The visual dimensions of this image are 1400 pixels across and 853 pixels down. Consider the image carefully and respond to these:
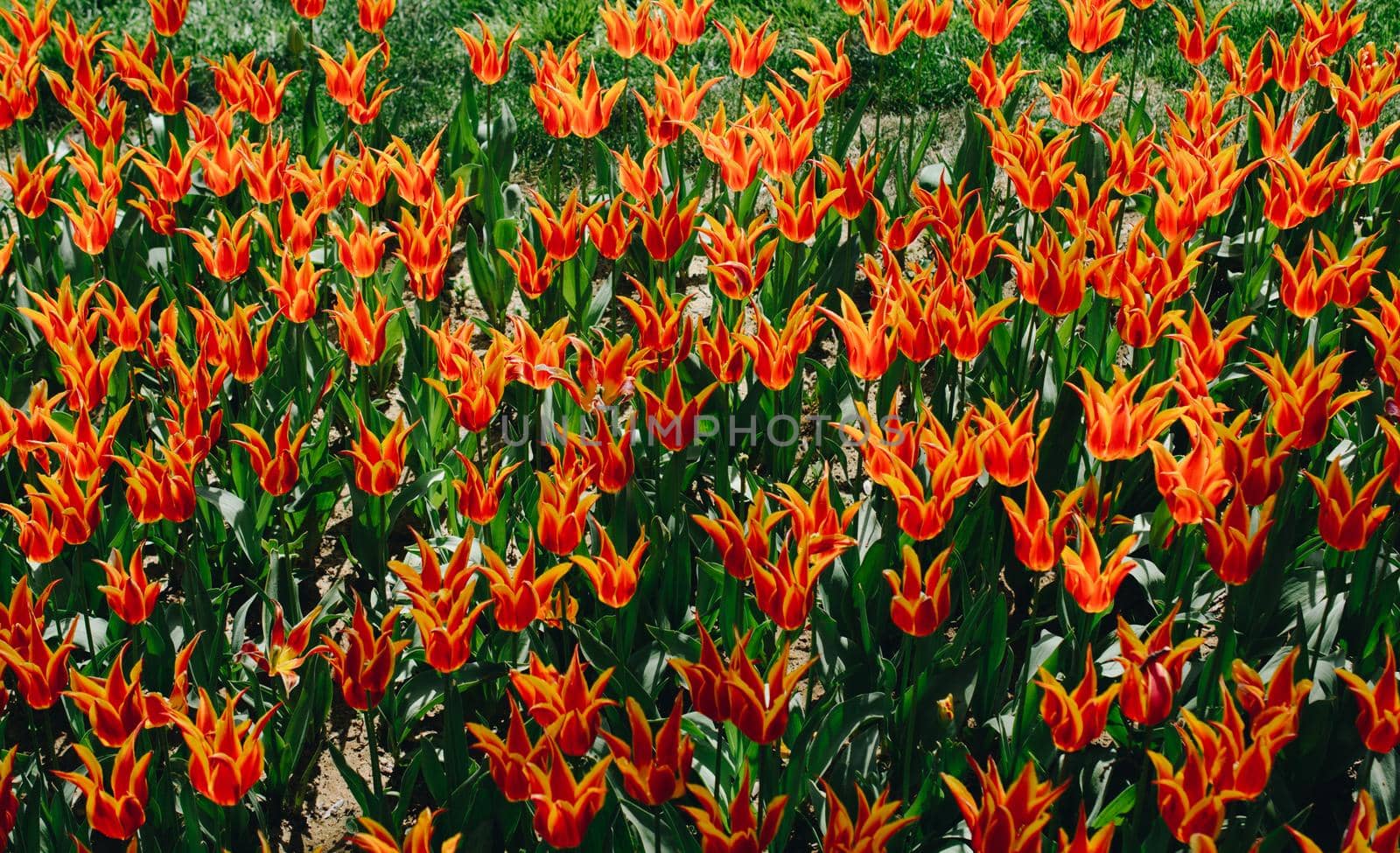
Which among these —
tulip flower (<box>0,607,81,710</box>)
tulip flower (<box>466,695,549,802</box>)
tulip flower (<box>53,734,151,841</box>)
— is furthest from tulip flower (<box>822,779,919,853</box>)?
tulip flower (<box>0,607,81,710</box>)

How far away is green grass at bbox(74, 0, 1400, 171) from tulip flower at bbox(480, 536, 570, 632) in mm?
3202

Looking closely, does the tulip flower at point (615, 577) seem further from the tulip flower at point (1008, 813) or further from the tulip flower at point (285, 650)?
the tulip flower at point (1008, 813)

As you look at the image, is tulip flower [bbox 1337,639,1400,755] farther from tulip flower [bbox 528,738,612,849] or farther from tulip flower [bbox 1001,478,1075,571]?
tulip flower [bbox 528,738,612,849]

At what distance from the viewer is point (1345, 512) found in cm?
249

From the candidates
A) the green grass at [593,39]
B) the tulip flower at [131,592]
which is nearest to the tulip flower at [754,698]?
the tulip flower at [131,592]

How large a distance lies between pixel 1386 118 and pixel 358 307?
394 cm

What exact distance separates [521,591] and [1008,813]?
34.7 inches

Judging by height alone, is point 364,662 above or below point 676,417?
below

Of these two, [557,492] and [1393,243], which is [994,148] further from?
[557,492]

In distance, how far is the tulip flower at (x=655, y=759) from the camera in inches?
84.5

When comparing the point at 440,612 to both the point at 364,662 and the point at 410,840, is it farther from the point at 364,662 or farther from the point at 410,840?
the point at 410,840

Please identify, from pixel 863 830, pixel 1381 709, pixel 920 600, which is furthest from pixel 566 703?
pixel 1381 709

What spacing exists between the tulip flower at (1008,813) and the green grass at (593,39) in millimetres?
3806

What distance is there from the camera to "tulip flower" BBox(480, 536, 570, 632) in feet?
8.03
